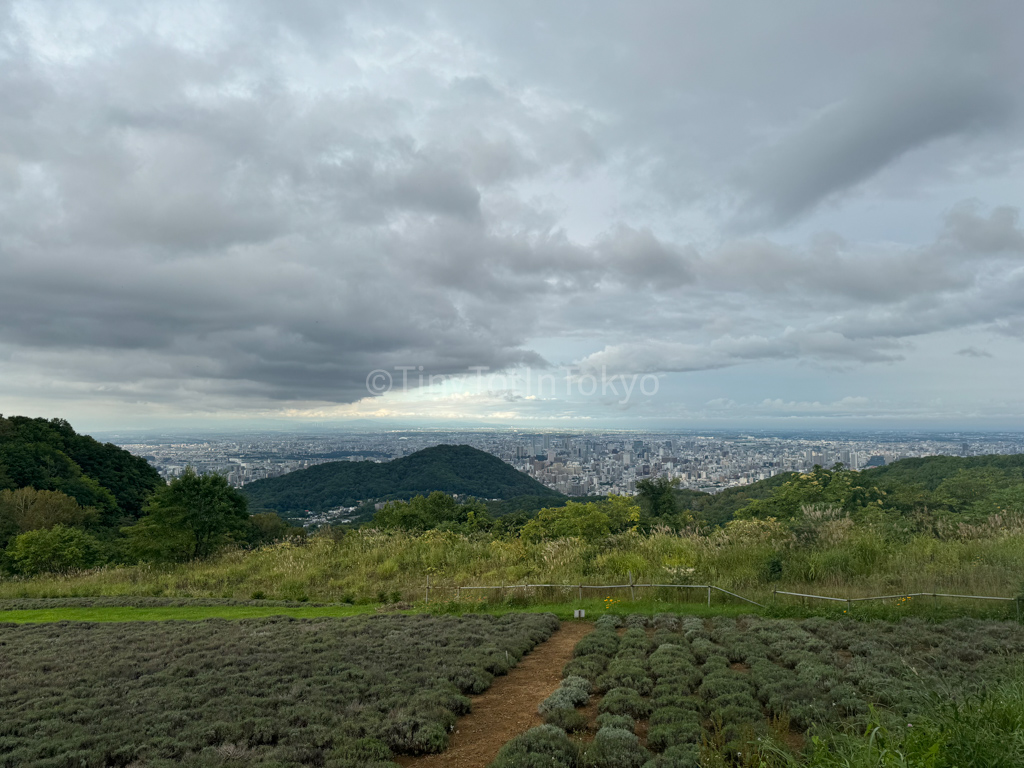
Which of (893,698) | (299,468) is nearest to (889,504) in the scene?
(893,698)

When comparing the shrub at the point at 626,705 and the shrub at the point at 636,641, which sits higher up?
the shrub at the point at 626,705

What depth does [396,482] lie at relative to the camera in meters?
63.2

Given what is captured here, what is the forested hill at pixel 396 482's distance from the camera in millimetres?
58312

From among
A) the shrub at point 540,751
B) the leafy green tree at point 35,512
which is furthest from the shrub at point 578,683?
the leafy green tree at point 35,512

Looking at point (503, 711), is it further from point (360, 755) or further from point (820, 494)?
point (820, 494)

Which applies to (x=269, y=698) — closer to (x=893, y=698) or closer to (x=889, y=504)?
(x=893, y=698)

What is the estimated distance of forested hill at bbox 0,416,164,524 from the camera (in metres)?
43.0

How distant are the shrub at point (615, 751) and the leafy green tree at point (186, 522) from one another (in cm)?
2186

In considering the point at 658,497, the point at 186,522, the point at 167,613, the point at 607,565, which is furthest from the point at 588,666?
the point at 186,522

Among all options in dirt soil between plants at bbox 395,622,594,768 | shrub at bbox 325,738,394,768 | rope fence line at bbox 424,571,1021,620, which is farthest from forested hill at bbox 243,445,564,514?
shrub at bbox 325,738,394,768

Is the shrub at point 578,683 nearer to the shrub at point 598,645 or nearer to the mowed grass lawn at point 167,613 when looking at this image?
the shrub at point 598,645

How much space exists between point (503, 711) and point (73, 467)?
196 feet

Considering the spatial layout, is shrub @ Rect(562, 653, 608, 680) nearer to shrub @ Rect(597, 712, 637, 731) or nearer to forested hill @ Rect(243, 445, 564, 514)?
shrub @ Rect(597, 712, 637, 731)

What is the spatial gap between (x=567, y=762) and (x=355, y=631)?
21.3 feet
